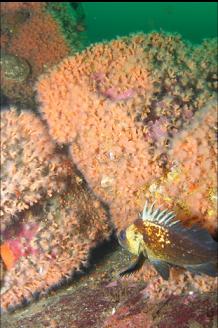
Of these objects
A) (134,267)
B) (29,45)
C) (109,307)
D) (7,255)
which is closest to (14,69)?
(29,45)

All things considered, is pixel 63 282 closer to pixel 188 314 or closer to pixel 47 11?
pixel 188 314

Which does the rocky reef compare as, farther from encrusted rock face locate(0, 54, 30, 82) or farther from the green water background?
the green water background

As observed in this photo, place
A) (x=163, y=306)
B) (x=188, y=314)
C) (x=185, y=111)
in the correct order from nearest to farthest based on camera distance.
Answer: (x=188, y=314) → (x=163, y=306) → (x=185, y=111)

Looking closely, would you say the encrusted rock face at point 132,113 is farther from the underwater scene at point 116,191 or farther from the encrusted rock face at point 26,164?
the encrusted rock face at point 26,164

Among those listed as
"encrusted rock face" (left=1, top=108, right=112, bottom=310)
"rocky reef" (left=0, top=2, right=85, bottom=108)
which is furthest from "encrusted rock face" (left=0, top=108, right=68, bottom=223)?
"rocky reef" (left=0, top=2, right=85, bottom=108)

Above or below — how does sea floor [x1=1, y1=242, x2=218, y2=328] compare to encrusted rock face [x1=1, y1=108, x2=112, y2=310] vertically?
below

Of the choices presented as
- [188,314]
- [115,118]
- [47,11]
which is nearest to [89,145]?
[115,118]
